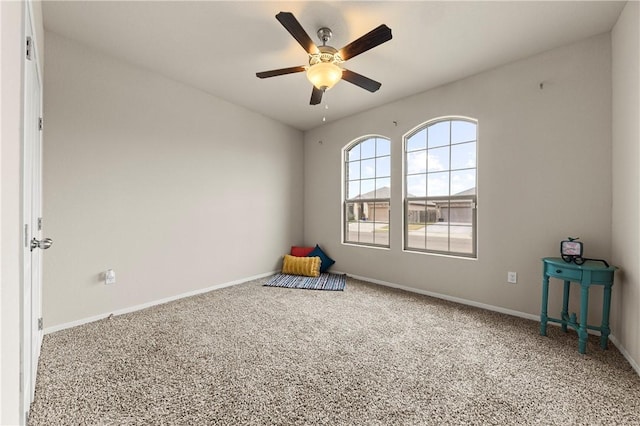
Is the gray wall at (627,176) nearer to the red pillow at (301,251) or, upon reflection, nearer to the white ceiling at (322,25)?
the white ceiling at (322,25)

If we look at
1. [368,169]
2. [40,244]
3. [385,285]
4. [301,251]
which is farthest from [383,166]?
[40,244]

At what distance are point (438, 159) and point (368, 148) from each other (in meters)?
1.18

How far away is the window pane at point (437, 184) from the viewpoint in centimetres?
345

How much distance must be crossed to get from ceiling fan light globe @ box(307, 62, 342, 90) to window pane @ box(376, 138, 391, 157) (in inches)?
75.9

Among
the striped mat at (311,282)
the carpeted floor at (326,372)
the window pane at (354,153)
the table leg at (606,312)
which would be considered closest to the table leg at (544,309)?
the carpeted floor at (326,372)

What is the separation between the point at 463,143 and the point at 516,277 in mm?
1630

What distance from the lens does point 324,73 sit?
89.7 inches

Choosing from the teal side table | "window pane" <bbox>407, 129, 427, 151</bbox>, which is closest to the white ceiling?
"window pane" <bbox>407, 129, 427, 151</bbox>

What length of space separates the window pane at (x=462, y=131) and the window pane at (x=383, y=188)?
1.04 meters

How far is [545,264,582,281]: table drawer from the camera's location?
2148mm

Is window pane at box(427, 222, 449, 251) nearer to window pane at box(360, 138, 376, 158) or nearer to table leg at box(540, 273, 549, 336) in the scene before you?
table leg at box(540, 273, 549, 336)

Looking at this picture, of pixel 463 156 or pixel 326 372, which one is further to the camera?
pixel 463 156

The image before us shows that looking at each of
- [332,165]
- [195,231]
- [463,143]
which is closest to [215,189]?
[195,231]

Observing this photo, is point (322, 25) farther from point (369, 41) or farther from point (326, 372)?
point (326, 372)
